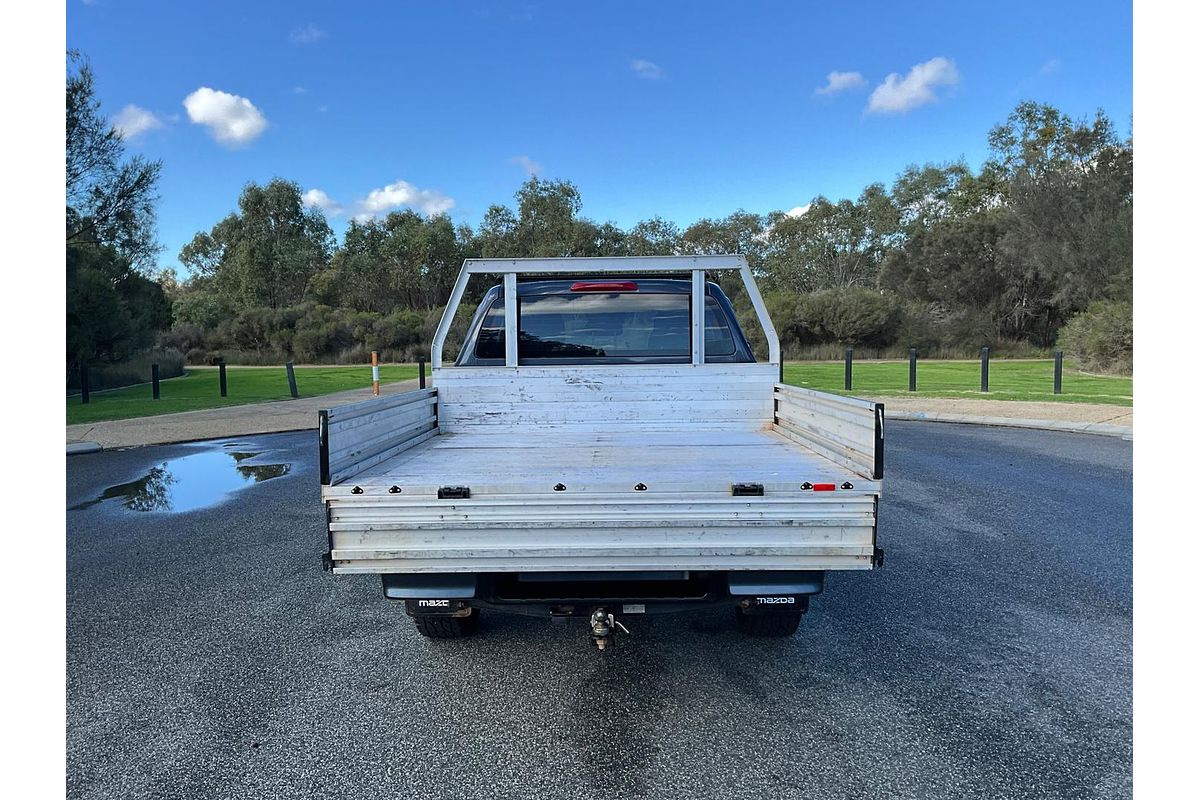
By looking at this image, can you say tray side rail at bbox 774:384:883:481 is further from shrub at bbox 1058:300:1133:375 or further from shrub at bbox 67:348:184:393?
shrub at bbox 1058:300:1133:375

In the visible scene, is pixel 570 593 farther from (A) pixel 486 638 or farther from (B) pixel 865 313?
(B) pixel 865 313

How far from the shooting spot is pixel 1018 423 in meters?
11.4

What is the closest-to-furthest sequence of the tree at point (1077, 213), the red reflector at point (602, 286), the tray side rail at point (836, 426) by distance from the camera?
the tray side rail at point (836, 426), the red reflector at point (602, 286), the tree at point (1077, 213)

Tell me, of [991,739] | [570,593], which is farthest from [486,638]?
[991,739]

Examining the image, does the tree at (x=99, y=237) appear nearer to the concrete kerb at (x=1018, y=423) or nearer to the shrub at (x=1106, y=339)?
the concrete kerb at (x=1018, y=423)

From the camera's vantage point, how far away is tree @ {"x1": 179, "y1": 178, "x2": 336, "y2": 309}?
55312 millimetres

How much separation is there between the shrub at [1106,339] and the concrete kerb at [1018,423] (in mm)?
11049

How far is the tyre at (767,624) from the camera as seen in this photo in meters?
3.47

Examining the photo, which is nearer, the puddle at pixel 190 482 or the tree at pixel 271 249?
the puddle at pixel 190 482

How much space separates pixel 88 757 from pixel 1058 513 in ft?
22.1

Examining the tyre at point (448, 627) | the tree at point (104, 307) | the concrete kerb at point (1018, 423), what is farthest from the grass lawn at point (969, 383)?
the tree at point (104, 307)

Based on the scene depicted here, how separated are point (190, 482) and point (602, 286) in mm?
5669

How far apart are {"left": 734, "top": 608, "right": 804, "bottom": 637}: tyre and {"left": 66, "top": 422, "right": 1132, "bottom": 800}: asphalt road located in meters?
0.10

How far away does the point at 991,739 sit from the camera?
Answer: 2.72 m
